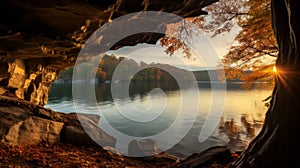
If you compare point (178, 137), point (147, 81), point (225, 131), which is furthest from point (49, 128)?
point (147, 81)

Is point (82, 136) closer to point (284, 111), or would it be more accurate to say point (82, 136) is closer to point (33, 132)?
point (33, 132)

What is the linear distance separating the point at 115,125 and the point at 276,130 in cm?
2361

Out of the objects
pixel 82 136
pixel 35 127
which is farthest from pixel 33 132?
pixel 82 136

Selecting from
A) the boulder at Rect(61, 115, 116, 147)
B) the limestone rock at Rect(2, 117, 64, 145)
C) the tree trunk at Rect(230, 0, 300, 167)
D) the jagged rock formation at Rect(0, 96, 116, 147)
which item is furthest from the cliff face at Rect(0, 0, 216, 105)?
the tree trunk at Rect(230, 0, 300, 167)

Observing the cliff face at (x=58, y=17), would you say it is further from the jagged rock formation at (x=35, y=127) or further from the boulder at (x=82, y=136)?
the boulder at (x=82, y=136)

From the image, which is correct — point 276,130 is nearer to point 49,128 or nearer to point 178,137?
point 49,128

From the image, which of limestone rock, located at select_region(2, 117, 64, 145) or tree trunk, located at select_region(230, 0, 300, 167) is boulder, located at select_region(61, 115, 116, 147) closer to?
limestone rock, located at select_region(2, 117, 64, 145)

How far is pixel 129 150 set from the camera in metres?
12.1

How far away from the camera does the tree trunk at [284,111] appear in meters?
3.78

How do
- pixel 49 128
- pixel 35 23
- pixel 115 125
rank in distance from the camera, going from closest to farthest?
1. pixel 35 23
2. pixel 49 128
3. pixel 115 125

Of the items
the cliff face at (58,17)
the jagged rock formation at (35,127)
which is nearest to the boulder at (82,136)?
the jagged rock formation at (35,127)

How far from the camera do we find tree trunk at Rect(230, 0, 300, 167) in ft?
12.4

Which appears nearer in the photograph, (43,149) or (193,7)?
(43,149)

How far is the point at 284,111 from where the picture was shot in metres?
4.14
